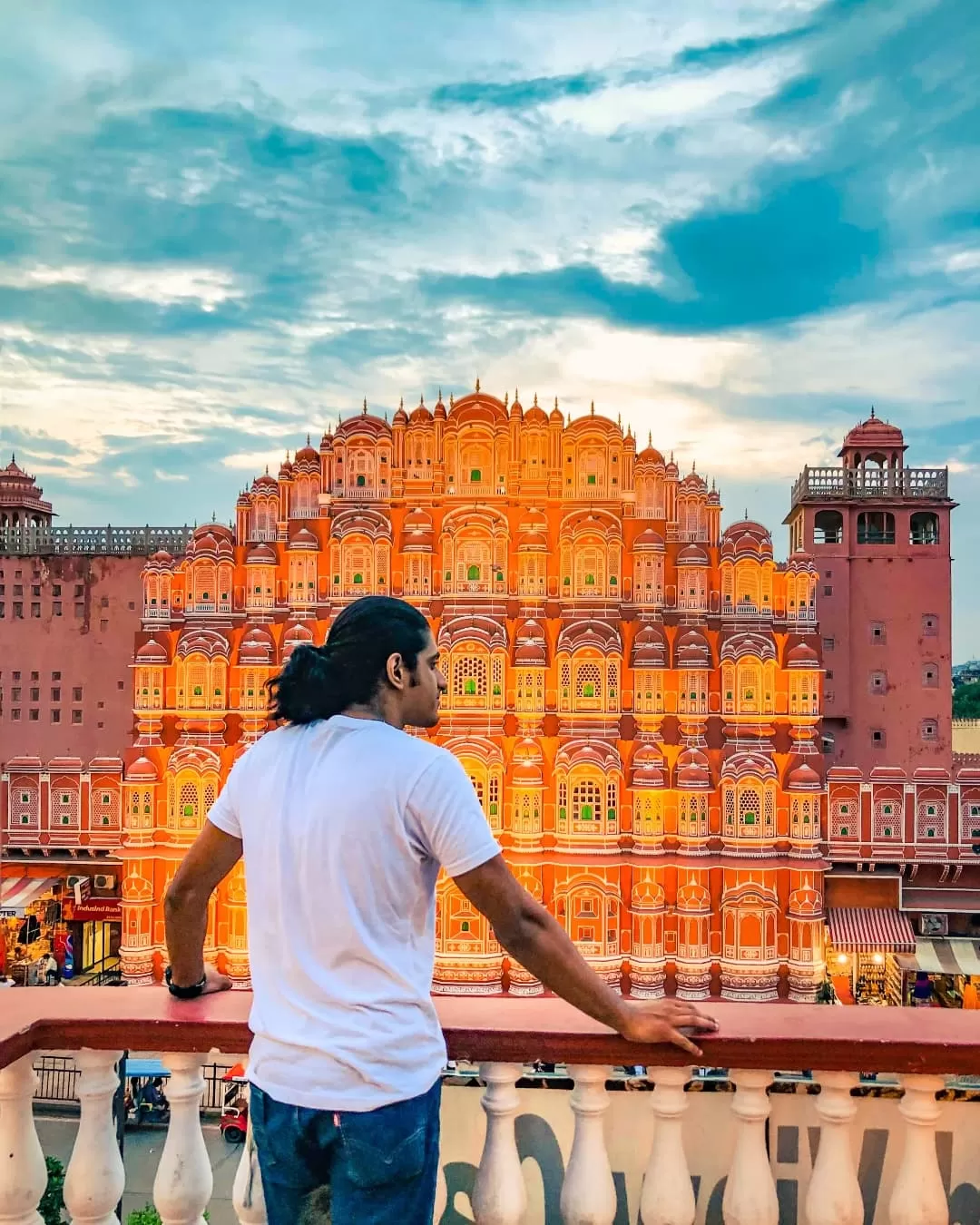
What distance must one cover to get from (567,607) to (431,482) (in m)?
3.22

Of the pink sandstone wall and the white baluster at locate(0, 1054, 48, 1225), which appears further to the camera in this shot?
the pink sandstone wall

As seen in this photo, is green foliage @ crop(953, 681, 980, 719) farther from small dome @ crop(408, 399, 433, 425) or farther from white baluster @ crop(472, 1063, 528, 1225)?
white baluster @ crop(472, 1063, 528, 1225)

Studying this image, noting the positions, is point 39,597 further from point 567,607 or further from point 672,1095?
point 672,1095

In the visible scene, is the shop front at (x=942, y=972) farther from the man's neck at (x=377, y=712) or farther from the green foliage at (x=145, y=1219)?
the man's neck at (x=377, y=712)

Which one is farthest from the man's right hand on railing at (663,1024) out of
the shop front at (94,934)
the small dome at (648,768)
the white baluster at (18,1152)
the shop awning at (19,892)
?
the shop awning at (19,892)

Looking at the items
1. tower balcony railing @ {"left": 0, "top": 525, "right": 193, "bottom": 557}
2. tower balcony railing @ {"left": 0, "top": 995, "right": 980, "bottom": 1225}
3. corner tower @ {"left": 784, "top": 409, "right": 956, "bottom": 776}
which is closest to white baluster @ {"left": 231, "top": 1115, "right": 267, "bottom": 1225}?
tower balcony railing @ {"left": 0, "top": 995, "right": 980, "bottom": 1225}

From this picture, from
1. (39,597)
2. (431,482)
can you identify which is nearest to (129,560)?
(39,597)

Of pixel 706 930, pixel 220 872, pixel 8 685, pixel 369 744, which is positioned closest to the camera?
pixel 369 744

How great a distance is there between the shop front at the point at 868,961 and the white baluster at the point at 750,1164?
16.7 meters

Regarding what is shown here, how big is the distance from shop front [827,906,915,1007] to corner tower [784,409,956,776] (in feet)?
16.9

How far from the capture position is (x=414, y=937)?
180 centimetres

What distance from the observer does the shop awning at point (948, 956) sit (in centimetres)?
1691

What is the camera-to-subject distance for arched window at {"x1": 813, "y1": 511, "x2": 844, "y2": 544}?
901 inches

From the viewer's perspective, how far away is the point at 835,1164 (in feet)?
6.95
